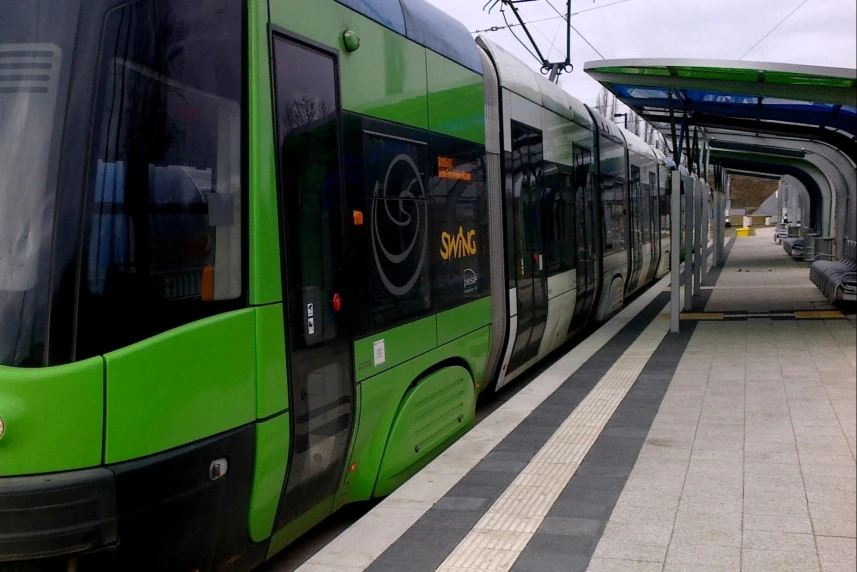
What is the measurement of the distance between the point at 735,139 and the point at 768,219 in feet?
182

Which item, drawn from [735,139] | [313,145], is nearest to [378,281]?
[313,145]

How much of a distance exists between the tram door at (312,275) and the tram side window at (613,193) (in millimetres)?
8795

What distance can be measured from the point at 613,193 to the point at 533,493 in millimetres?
9362

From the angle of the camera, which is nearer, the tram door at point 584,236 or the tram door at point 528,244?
the tram door at point 528,244

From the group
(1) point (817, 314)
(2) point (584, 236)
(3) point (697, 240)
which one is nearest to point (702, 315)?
(1) point (817, 314)

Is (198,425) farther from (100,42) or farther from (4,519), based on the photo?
(100,42)

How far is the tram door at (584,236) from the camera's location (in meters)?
10.9

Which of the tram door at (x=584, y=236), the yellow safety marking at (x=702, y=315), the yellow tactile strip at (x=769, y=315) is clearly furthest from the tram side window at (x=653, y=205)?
the tram door at (x=584, y=236)

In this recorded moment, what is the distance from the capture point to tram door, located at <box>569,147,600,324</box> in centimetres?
1088

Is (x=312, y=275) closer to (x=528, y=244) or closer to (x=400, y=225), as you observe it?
(x=400, y=225)

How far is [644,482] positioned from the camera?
5.19m

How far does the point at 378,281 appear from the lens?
16.0ft

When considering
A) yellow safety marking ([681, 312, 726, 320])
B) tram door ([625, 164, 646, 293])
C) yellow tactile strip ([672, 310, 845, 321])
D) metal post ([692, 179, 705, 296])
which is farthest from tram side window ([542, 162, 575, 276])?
metal post ([692, 179, 705, 296])

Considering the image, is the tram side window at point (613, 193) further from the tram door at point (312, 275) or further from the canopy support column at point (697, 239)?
the tram door at point (312, 275)
